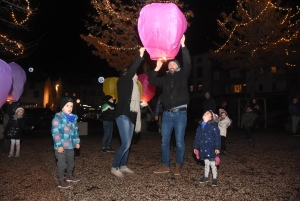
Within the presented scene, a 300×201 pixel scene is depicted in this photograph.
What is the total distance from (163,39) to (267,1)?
57.7 ft

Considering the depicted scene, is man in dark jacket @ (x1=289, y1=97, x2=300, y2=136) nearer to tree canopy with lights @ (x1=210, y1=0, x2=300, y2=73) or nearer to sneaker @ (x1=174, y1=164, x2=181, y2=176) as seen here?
tree canopy with lights @ (x1=210, y1=0, x2=300, y2=73)

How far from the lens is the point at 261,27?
20.3 m

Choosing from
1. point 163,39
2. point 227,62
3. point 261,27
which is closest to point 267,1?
point 261,27

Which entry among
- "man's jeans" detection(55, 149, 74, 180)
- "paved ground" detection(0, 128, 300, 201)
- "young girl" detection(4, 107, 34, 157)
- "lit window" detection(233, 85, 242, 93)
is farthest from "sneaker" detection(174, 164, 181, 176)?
"lit window" detection(233, 85, 242, 93)

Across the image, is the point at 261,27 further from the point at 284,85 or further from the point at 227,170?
the point at 284,85

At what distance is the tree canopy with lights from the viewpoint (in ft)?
65.4

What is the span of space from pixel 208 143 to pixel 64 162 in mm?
2386

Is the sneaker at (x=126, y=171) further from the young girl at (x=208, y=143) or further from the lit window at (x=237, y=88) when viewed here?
the lit window at (x=237, y=88)

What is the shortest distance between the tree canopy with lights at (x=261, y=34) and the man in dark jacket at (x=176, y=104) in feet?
54.7

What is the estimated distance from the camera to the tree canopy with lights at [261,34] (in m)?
19.9

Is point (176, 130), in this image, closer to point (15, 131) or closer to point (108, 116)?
point (108, 116)

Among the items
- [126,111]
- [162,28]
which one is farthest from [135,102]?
[162,28]

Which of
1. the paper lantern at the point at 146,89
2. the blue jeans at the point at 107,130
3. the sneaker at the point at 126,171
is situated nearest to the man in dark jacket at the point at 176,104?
the sneaker at the point at 126,171

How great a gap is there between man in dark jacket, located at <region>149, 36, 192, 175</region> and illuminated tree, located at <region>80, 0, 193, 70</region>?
8.98m
